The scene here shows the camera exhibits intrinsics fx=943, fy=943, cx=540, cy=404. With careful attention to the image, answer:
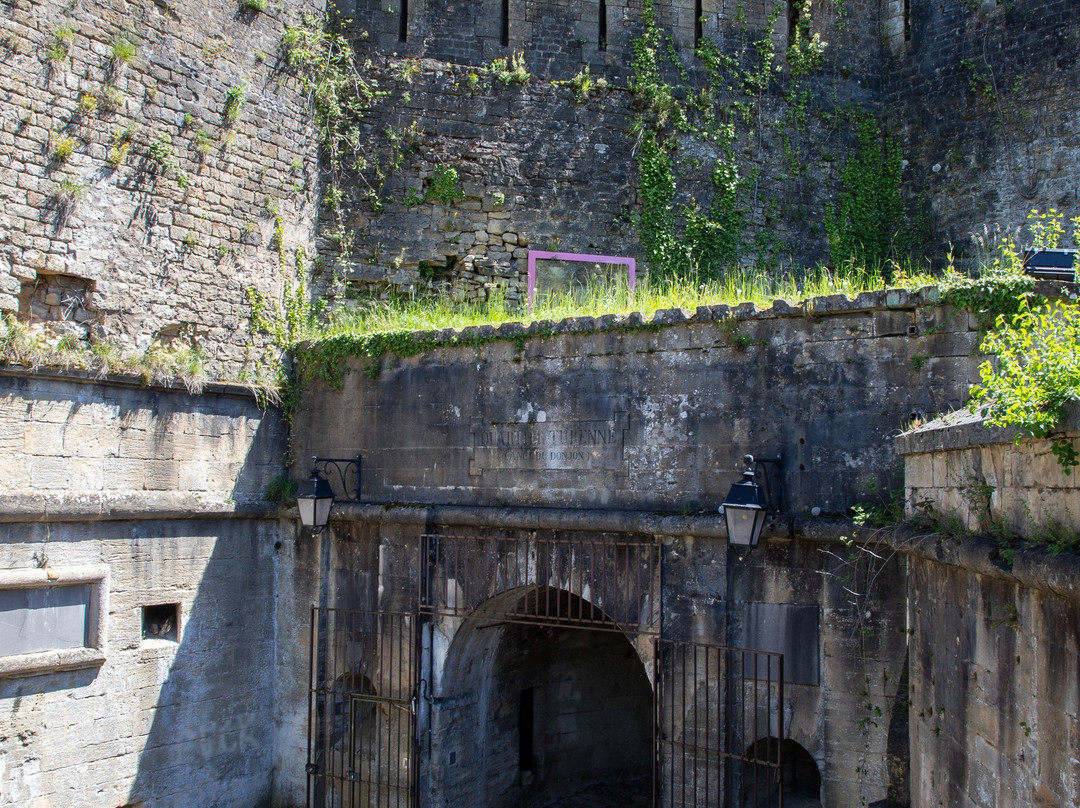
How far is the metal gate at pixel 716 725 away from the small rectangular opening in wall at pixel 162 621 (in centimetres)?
464

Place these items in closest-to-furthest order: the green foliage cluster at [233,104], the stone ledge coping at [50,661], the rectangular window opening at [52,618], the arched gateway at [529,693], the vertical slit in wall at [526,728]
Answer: the arched gateway at [529,693]
the stone ledge coping at [50,661]
the rectangular window opening at [52,618]
the green foliage cluster at [233,104]
the vertical slit in wall at [526,728]

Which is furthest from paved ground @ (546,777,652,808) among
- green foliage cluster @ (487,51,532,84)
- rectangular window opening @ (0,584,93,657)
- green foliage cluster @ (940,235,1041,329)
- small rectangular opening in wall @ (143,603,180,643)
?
green foliage cluster @ (487,51,532,84)

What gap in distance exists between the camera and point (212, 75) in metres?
9.63

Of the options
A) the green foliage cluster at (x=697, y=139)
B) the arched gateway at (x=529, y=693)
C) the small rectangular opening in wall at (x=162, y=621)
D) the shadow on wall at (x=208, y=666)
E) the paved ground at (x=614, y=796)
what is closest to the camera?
the arched gateway at (x=529, y=693)

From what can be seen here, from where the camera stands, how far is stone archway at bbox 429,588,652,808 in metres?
8.78

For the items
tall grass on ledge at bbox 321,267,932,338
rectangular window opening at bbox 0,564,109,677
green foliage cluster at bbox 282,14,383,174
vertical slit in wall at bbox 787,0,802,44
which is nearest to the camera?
rectangular window opening at bbox 0,564,109,677

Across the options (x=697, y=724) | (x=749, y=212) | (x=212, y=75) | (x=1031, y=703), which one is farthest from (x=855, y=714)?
(x=212, y=75)

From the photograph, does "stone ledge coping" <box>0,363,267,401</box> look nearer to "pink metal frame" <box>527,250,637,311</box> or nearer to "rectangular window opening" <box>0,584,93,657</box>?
"rectangular window opening" <box>0,584,93,657</box>

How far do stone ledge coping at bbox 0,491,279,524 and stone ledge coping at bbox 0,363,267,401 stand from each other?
1.00 meters

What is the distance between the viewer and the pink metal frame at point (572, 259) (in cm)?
1145

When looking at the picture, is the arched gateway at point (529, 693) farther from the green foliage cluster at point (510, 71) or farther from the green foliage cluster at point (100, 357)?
the green foliage cluster at point (510, 71)

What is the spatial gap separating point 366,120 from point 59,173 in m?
3.91

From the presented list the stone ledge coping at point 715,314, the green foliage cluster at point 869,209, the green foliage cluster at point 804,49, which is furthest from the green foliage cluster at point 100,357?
the green foliage cluster at point 804,49

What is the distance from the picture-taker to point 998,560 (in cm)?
427
